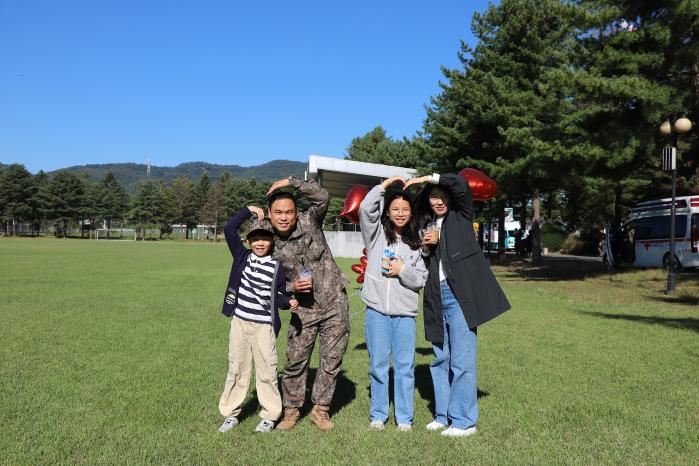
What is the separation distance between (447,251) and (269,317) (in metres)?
1.44

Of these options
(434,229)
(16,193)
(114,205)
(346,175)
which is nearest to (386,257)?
(434,229)

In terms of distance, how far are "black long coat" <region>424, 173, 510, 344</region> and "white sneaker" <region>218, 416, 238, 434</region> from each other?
1.63m

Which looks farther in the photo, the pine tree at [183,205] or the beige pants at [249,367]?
the pine tree at [183,205]

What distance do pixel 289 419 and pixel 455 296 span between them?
1.60 meters

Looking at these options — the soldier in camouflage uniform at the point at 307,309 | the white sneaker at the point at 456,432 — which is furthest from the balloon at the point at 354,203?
the white sneaker at the point at 456,432

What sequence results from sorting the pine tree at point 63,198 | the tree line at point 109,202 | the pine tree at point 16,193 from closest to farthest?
the pine tree at point 16,193 → the tree line at point 109,202 → the pine tree at point 63,198

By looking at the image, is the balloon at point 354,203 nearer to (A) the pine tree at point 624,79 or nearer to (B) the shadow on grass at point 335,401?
(B) the shadow on grass at point 335,401

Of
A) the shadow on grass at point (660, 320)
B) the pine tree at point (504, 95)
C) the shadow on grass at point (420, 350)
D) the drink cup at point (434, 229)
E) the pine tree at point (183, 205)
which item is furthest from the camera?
the pine tree at point (183, 205)

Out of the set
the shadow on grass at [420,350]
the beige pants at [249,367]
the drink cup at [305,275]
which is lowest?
the shadow on grass at [420,350]

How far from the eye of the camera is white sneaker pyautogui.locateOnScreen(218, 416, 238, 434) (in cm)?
Result: 412

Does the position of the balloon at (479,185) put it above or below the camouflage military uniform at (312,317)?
above

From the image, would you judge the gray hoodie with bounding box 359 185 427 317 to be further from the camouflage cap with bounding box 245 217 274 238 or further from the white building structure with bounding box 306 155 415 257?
the white building structure with bounding box 306 155 415 257

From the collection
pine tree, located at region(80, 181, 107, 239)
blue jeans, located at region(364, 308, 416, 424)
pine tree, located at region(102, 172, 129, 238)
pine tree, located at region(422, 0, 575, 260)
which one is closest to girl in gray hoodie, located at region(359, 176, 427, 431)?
blue jeans, located at region(364, 308, 416, 424)

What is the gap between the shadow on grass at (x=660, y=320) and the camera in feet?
29.5
